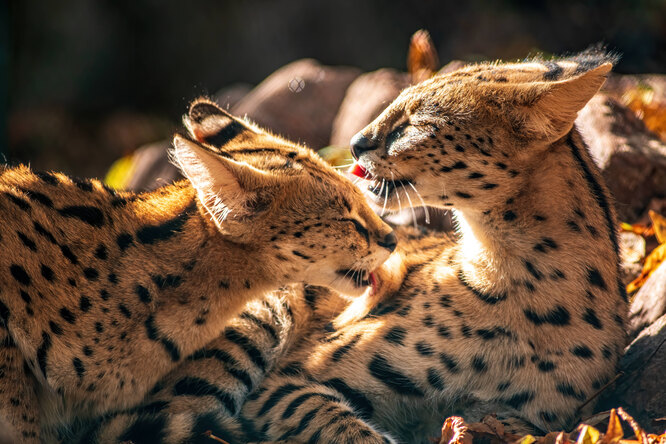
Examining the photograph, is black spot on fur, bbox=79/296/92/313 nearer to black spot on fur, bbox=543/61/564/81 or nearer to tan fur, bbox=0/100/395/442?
tan fur, bbox=0/100/395/442

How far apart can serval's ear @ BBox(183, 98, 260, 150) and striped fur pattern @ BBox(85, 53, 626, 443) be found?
3.03ft

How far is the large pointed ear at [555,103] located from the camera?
3.79 m

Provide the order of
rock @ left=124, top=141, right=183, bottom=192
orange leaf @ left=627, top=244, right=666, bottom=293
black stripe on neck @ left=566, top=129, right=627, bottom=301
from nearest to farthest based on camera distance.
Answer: black stripe on neck @ left=566, top=129, right=627, bottom=301 → orange leaf @ left=627, top=244, right=666, bottom=293 → rock @ left=124, top=141, right=183, bottom=192

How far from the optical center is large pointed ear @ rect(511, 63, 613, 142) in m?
3.79

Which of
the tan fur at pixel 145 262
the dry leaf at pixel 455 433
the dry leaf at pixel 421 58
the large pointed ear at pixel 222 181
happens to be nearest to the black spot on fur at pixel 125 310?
the tan fur at pixel 145 262

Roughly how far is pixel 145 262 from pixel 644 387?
2685 millimetres

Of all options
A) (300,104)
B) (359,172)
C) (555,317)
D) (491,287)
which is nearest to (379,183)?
(359,172)

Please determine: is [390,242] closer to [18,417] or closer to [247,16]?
[18,417]

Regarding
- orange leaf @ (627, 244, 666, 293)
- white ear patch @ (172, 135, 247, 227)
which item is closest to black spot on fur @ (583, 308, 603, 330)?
orange leaf @ (627, 244, 666, 293)

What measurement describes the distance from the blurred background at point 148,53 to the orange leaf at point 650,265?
901 cm

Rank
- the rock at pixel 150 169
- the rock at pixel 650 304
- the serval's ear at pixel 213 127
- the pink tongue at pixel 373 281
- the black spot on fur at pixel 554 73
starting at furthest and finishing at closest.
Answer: the rock at pixel 150 169
the serval's ear at pixel 213 127
the rock at pixel 650 304
the pink tongue at pixel 373 281
the black spot on fur at pixel 554 73

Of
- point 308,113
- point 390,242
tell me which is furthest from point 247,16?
point 390,242

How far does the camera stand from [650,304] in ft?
16.0

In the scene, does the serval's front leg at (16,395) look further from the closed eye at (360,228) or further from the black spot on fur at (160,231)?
the closed eye at (360,228)
